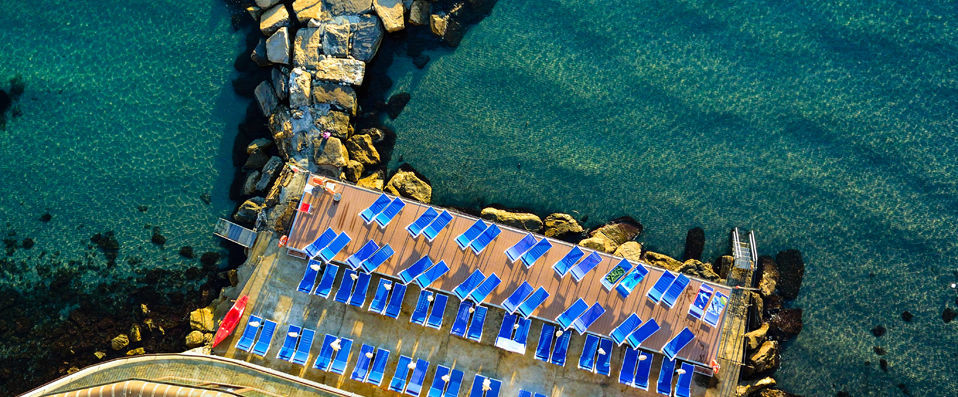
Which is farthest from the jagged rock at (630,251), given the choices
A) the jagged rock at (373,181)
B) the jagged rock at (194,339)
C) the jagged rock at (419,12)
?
the jagged rock at (194,339)

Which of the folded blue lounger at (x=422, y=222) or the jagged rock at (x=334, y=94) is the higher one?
the jagged rock at (x=334, y=94)

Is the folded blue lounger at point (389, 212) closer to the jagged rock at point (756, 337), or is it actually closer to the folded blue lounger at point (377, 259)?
the folded blue lounger at point (377, 259)

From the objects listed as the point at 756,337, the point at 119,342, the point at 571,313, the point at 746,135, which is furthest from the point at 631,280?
the point at 119,342

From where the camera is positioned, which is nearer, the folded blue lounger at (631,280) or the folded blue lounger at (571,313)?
the folded blue lounger at (571,313)

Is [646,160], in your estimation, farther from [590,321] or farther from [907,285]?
[907,285]

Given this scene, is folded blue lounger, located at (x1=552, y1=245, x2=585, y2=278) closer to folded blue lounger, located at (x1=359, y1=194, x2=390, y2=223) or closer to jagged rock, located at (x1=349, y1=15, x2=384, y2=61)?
folded blue lounger, located at (x1=359, y1=194, x2=390, y2=223)

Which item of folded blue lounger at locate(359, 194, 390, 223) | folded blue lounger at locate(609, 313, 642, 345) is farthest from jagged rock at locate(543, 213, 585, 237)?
folded blue lounger at locate(359, 194, 390, 223)

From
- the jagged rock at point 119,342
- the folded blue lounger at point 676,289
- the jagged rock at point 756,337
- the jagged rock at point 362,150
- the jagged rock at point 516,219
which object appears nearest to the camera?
the folded blue lounger at point 676,289
